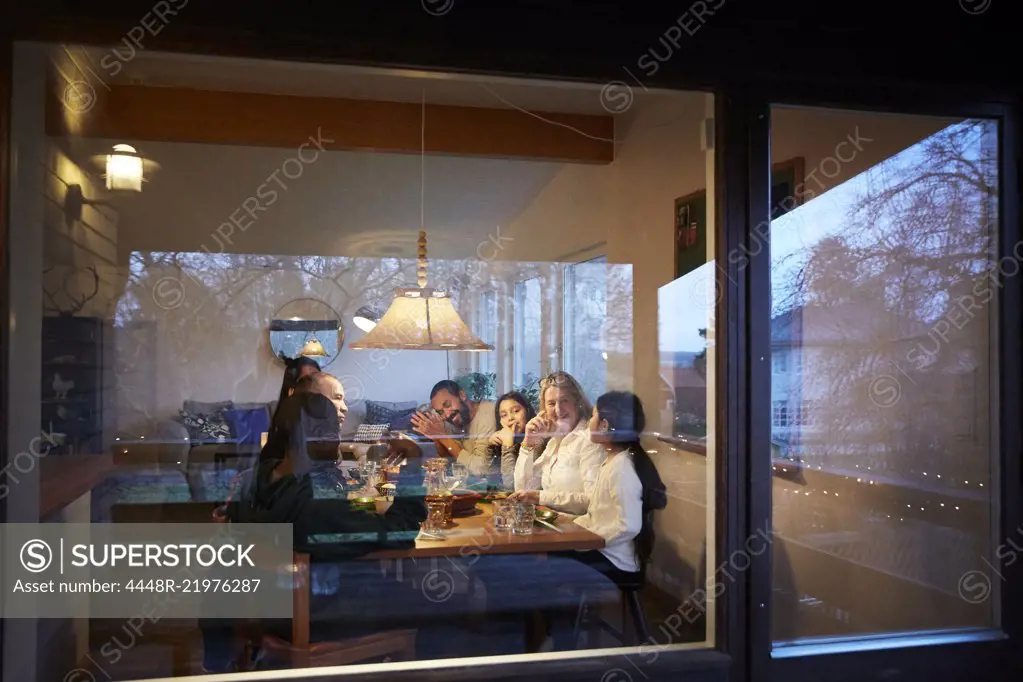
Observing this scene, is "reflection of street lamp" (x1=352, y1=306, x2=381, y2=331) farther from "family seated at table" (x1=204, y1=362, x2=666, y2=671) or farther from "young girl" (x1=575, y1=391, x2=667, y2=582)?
"young girl" (x1=575, y1=391, x2=667, y2=582)

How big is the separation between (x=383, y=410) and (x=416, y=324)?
168 cm

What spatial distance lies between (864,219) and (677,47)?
742 millimetres

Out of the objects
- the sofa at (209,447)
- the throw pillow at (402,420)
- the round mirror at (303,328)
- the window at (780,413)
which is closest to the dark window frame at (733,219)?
the window at (780,413)

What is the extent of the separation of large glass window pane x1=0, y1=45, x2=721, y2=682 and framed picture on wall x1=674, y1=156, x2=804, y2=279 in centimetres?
4

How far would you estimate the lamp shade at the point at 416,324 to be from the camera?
10.8 ft

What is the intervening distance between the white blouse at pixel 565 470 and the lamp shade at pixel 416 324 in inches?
26.0

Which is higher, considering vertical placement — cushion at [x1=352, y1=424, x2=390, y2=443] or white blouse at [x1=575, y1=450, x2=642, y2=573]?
cushion at [x1=352, y1=424, x2=390, y2=443]

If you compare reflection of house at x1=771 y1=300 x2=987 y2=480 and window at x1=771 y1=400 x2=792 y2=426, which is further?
reflection of house at x1=771 y1=300 x2=987 y2=480

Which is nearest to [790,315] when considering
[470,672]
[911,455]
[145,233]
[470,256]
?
[911,455]

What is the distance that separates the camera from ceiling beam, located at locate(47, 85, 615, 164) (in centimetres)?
327

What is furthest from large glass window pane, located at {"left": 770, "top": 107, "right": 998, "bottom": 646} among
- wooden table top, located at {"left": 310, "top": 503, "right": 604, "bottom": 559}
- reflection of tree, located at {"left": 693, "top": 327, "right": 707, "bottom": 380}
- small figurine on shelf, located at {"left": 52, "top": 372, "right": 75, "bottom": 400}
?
small figurine on shelf, located at {"left": 52, "top": 372, "right": 75, "bottom": 400}

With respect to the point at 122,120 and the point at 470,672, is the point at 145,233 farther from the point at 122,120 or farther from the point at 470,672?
the point at 470,672

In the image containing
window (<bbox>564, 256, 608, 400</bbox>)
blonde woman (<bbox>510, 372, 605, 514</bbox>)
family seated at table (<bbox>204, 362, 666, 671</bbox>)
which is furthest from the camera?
window (<bbox>564, 256, 608, 400</bbox>)

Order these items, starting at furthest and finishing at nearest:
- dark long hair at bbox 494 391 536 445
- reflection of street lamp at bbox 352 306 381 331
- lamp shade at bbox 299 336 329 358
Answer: lamp shade at bbox 299 336 329 358 < reflection of street lamp at bbox 352 306 381 331 < dark long hair at bbox 494 391 536 445
